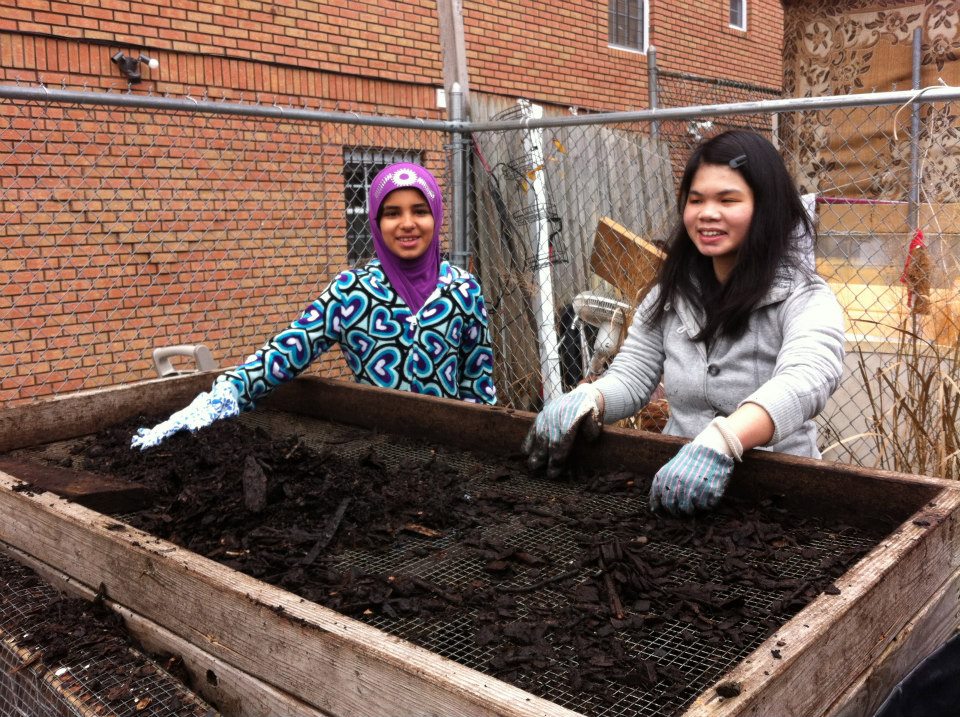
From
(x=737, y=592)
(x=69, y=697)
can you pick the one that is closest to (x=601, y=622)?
(x=737, y=592)

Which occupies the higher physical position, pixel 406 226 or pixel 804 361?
pixel 406 226

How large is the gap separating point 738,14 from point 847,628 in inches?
511

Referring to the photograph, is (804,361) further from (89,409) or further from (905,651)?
(89,409)

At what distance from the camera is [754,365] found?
2.16 meters

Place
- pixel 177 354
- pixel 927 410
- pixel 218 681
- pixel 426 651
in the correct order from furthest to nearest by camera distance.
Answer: pixel 177 354
pixel 927 410
pixel 218 681
pixel 426 651

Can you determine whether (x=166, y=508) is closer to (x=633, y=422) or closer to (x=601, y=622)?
(x=601, y=622)

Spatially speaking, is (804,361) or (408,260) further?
(408,260)

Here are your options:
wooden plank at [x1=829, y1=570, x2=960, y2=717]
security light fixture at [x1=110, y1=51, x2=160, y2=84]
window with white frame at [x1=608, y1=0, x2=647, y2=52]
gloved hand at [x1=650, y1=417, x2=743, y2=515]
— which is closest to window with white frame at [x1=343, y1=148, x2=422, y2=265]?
security light fixture at [x1=110, y1=51, x2=160, y2=84]

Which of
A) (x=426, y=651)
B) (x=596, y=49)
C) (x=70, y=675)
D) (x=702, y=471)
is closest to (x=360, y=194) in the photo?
(x=596, y=49)

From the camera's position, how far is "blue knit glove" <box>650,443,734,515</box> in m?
1.74

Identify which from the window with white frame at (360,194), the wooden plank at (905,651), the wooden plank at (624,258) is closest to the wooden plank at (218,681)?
the wooden plank at (905,651)

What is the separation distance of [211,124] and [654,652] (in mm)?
6043

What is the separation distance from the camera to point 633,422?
165 inches

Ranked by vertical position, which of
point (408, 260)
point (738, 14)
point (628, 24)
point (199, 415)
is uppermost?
point (738, 14)
